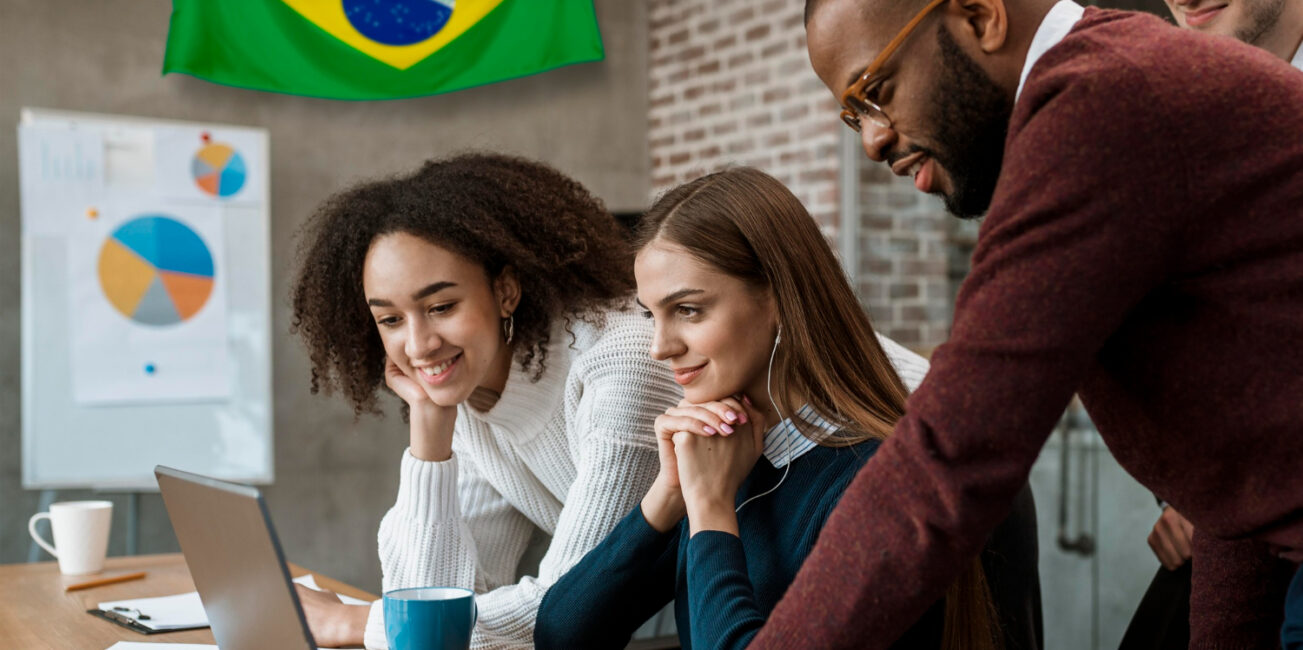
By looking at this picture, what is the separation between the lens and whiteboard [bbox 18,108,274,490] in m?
3.32

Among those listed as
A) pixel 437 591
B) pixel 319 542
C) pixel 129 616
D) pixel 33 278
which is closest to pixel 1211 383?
pixel 437 591

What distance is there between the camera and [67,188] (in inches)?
132

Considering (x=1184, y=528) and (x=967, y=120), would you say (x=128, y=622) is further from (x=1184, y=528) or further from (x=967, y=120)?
(x=1184, y=528)

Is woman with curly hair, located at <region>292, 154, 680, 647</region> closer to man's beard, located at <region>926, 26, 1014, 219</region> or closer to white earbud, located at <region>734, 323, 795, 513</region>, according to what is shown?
white earbud, located at <region>734, 323, 795, 513</region>

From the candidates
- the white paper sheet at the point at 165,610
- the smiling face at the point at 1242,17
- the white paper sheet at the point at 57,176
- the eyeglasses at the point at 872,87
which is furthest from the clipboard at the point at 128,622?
the white paper sheet at the point at 57,176

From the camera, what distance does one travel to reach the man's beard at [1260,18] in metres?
1.85

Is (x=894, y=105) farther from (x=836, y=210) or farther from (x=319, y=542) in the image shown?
(x=319, y=542)

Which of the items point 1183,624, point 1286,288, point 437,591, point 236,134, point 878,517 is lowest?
point 1183,624

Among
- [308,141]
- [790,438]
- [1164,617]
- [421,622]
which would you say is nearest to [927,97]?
[790,438]

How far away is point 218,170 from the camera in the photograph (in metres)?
3.60

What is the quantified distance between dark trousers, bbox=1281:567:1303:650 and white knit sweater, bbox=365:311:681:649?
34.7 inches

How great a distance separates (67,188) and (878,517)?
3.21 metres

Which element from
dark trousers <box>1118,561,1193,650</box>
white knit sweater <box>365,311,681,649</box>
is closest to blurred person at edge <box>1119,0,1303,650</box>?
dark trousers <box>1118,561,1193,650</box>

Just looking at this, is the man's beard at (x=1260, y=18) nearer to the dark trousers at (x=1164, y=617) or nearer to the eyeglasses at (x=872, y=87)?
the dark trousers at (x=1164, y=617)
